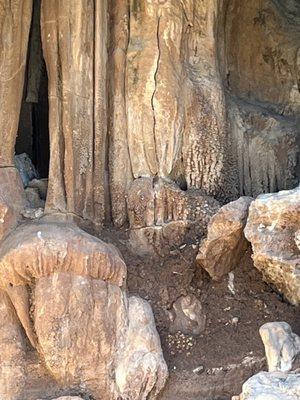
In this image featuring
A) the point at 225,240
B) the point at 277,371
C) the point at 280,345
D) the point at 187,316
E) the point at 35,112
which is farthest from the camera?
the point at 35,112

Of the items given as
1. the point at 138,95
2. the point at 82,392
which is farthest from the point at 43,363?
the point at 138,95

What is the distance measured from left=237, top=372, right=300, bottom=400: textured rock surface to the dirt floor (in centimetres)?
58

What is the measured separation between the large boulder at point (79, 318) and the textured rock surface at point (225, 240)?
1.68 feet

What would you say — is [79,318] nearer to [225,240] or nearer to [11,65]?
[225,240]

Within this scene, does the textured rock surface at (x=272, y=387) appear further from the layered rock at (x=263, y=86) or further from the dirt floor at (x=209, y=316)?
the layered rock at (x=263, y=86)

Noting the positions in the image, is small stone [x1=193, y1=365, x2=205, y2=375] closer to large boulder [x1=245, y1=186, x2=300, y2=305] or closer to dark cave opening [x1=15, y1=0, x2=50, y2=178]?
large boulder [x1=245, y1=186, x2=300, y2=305]

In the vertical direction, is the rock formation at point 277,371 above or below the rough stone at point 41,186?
below

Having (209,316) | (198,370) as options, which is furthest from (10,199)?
(198,370)

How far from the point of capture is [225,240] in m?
5.70

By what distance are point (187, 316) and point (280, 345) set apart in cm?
79

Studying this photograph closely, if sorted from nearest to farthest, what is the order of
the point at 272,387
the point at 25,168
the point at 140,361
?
the point at 272,387 → the point at 140,361 → the point at 25,168

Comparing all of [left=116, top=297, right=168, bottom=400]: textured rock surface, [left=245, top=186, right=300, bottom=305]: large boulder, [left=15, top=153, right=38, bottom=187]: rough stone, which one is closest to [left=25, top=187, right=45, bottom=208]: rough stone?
[left=15, top=153, right=38, bottom=187]: rough stone

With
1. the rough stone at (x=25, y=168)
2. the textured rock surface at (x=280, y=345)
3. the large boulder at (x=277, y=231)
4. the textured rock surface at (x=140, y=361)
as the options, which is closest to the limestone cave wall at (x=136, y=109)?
the rough stone at (x=25, y=168)

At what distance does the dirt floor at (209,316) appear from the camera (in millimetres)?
5445
